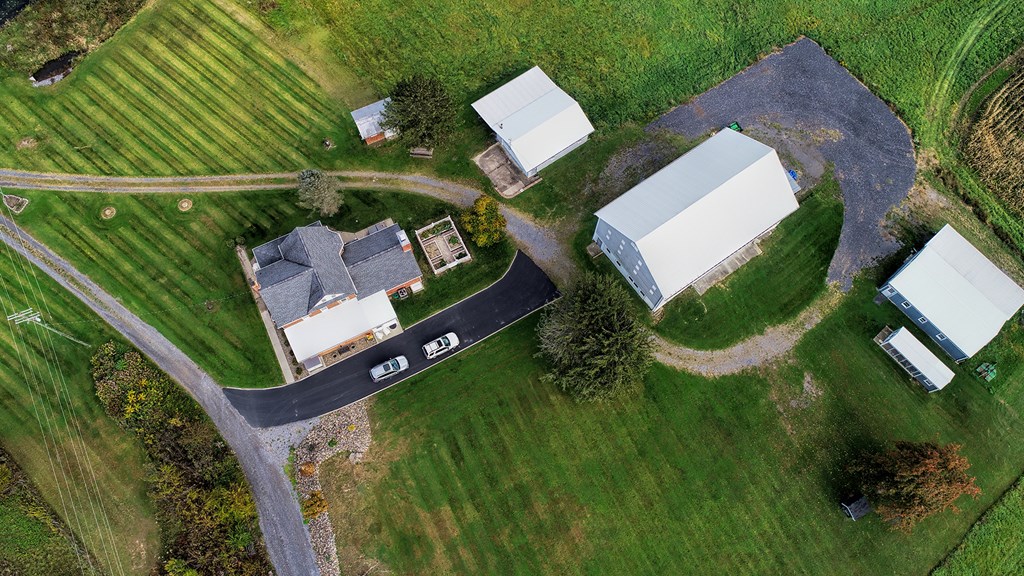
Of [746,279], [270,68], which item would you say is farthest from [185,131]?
[746,279]

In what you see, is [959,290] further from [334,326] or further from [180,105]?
[180,105]

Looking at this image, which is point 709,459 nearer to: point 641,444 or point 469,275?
point 641,444

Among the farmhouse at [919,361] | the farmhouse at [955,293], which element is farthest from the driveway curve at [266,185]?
the farmhouse at [955,293]

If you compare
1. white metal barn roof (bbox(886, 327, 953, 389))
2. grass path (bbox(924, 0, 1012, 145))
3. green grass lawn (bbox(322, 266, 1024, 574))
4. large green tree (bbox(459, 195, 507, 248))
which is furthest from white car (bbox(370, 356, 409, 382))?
grass path (bbox(924, 0, 1012, 145))

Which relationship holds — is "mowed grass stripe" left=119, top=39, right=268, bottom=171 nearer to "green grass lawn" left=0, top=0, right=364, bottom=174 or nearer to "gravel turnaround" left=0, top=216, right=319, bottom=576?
"green grass lawn" left=0, top=0, right=364, bottom=174

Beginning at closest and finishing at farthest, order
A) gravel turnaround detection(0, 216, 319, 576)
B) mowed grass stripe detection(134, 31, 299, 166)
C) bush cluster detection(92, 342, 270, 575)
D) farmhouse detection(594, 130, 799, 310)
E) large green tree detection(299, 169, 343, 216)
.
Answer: bush cluster detection(92, 342, 270, 575)
gravel turnaround detection(0, 216, 319, 576)
farmhouse detection(594, 130, 799, 310)
large green tree detection(299, 169, 343, 216)
mowed grass stripe detection(134, 31, 299, 166)

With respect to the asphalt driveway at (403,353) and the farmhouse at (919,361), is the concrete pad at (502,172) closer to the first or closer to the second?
the asphalt driveway at (403,353)
